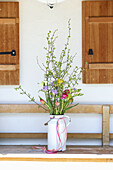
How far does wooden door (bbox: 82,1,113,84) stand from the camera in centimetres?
264

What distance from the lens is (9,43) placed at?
267cm

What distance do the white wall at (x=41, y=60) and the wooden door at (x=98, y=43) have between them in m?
0.07

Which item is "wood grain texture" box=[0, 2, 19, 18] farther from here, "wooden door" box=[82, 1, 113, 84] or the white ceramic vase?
the white ceramic vase

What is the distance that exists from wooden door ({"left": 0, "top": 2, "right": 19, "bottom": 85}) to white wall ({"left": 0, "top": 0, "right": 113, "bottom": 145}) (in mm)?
55

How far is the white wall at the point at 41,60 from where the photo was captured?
268 centimetres

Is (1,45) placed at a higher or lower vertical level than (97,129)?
higher

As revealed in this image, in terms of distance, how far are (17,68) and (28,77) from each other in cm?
14

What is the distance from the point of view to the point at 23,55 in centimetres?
270

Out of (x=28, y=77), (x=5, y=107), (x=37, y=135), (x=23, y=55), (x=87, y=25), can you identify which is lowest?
(x=37, y=135)

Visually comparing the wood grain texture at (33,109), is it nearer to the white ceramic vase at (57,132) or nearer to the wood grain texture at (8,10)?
the white ceramic vase at (57,132)

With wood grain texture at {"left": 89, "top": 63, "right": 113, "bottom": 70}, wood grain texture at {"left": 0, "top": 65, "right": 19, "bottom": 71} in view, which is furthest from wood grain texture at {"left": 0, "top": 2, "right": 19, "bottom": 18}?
wood grain texture at {"left": 89, "top": 63, "right": 113, "bottom": 70}

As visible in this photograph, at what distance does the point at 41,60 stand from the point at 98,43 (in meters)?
0.58
